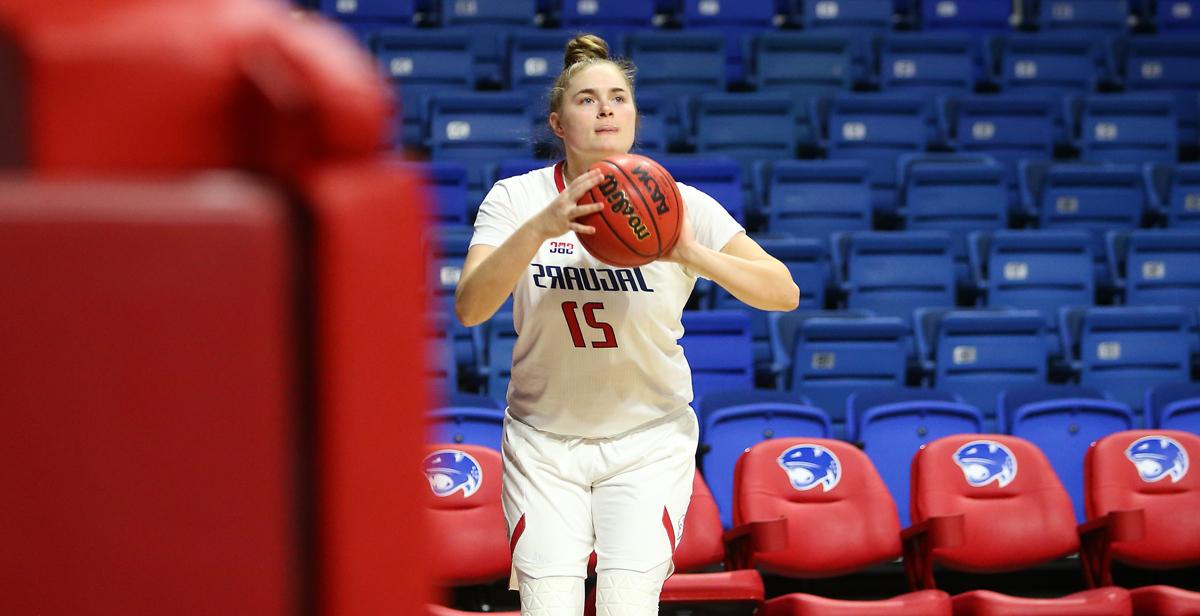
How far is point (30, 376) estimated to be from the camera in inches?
25.8

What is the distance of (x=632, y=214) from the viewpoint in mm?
2273

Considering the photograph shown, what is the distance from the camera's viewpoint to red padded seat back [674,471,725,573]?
12.5 feet

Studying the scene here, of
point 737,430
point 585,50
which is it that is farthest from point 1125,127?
point 585,50

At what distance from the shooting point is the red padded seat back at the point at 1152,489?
4195 mm

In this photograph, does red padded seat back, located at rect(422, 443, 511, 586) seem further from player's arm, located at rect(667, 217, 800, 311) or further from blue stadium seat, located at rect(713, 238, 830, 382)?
blue stadium seat, located at rect(713, 238, 830, 382)

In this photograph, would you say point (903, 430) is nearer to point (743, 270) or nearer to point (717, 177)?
point (717, 177)

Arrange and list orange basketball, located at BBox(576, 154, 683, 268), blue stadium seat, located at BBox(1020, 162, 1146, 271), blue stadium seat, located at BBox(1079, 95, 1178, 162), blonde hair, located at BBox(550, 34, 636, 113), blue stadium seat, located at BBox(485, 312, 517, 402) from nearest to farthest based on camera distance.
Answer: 1. orange basketball, located at BBox(576, 154, 683, 268)
2. blonde hair, located at BBox(550, 34, 636, 113)
3. blue stadium seat, located at BBox(485, 312, 517, 402)
4. blue stadium seat, located at BBox(1020, 162, 1146, 271)
5. blue stadium seat, located at BBox(1079, 95, 1178, 162)

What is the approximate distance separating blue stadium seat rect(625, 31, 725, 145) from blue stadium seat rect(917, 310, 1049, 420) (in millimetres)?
2896

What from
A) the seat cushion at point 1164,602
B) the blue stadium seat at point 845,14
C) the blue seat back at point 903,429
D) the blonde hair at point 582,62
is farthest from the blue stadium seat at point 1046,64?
the blonde hair at point 582,62

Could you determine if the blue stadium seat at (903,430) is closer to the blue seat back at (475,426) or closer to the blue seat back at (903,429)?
the blue seat back at (903,429)

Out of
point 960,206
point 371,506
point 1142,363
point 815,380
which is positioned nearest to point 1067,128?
point 960,206

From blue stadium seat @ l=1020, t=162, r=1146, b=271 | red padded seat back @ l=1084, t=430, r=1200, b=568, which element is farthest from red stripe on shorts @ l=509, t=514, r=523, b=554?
blue stadium seat @ l=1020, t=162, r=1146, b=271

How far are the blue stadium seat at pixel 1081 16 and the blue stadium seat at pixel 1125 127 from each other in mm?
1284

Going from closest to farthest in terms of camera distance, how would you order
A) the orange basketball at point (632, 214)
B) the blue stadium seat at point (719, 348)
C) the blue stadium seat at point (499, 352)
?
the orange basketball at point (632, 214), the blue stadium seat at point (499, 352), the blue stadium seat at point (719, 348)
